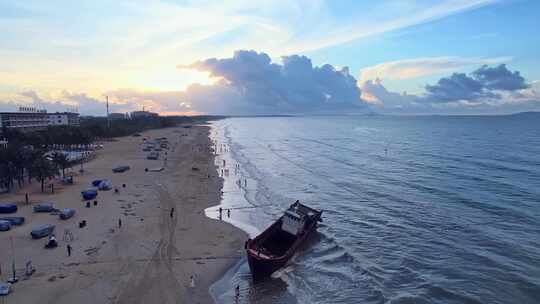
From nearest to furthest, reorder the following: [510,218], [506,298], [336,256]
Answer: [506,298]
[336,256]
[510,218]

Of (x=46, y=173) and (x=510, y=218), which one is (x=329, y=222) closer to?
(x=510, y=218)

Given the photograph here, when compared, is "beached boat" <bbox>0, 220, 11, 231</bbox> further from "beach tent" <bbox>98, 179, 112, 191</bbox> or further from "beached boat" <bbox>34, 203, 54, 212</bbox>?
"beach tent" <bbox>98, 179, 112, 191</bbox>

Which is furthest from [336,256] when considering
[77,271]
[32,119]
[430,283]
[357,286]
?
[32,119]

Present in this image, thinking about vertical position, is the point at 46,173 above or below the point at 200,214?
above

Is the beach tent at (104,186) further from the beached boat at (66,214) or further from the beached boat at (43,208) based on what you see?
the beached boat at (66,214)

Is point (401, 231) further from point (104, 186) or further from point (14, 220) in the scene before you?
point (104, 186)

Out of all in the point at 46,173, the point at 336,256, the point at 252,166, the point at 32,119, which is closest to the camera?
the point at 336,256
